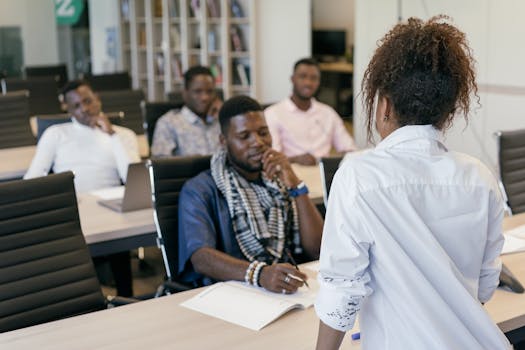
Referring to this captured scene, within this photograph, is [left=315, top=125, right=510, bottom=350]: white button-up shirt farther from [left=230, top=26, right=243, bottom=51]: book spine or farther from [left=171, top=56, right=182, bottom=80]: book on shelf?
[left=171, top=56, right=182, bottom=80]: book on shelf

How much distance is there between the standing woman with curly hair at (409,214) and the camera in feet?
4.87

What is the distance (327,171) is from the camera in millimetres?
3307

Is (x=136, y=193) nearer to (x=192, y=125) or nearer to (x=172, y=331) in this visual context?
(x=172, y=331)

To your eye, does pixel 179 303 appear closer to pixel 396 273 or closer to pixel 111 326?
pixel 111 326

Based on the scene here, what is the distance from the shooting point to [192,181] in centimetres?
280

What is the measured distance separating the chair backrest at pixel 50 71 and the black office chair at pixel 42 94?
4.01 ft

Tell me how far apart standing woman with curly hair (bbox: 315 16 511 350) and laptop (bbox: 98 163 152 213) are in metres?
1.83

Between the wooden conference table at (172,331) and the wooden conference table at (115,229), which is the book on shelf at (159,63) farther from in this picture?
the wooden conference table at (172,331)

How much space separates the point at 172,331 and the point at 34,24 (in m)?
7.93

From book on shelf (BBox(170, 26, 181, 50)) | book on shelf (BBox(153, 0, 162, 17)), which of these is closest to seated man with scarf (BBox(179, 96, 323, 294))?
book on shelf (BBox(170, 26, 181, 50))

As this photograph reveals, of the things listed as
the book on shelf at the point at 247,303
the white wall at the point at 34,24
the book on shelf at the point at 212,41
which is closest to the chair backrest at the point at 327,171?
the book on shelf at the point at 247,303

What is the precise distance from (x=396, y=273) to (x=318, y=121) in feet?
12.2

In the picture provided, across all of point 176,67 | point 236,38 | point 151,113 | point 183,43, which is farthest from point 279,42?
point 151,113

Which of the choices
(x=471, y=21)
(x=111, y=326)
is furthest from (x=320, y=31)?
(x=111, y=326)
